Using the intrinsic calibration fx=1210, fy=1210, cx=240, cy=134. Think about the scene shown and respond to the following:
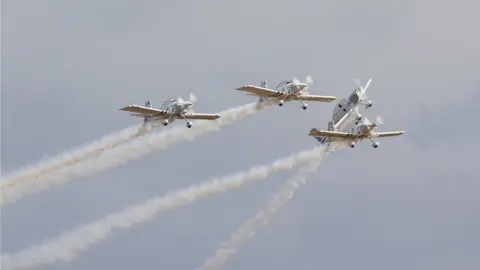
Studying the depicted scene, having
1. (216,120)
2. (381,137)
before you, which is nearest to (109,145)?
(216,120)

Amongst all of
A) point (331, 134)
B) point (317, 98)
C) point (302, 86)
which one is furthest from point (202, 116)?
point (317, 98)

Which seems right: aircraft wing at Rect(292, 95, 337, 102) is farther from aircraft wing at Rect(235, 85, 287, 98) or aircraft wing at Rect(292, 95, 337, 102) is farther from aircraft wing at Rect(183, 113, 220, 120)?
aircraft wing at Rect(183, 113, 220, 120)

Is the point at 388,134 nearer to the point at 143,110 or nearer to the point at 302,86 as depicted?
the point at 302,86

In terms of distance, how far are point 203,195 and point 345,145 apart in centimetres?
1344

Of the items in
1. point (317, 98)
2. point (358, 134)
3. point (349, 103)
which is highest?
point (317, 98)

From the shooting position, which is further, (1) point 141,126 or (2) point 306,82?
(2) point 306,82

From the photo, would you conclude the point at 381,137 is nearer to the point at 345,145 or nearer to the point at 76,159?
the point at 345,145

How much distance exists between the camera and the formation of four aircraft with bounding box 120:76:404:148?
102625mm

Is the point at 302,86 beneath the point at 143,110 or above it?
above

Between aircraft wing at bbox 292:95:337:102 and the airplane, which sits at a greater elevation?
aircraft wing at bbox 292:95:337:102

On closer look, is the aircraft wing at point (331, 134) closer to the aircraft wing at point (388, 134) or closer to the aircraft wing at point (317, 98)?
the aircraft wing at point (388, 134)

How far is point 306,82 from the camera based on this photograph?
110625mm

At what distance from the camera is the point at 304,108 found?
355 feet

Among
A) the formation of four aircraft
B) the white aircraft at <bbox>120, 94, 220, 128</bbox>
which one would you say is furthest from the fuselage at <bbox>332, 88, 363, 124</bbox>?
the white aircraft at <bbox>120, 94, 220, 128</bbox>
